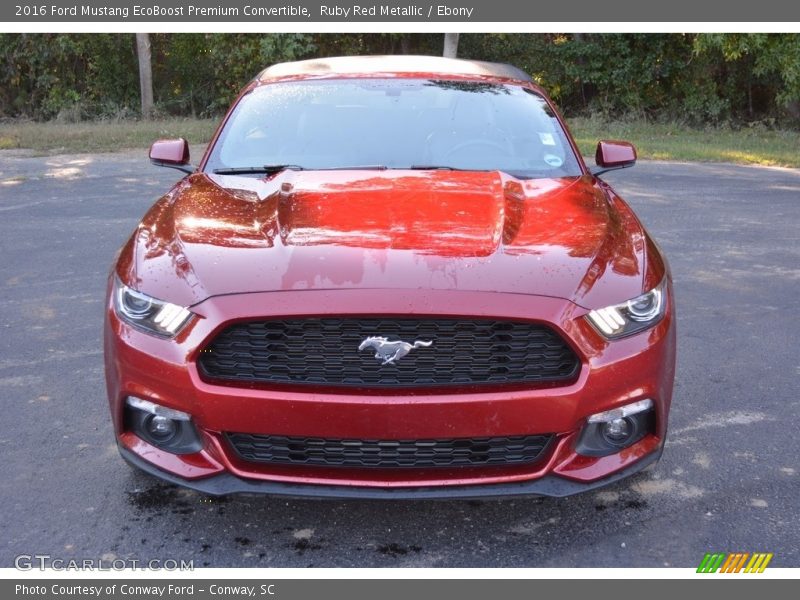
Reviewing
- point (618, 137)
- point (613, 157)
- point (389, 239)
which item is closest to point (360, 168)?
point (389, 239)

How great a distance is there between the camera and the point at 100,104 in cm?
2355

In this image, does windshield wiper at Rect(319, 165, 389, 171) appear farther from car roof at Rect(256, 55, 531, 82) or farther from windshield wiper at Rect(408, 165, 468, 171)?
car roof at Rect(256, 55, 531, 82)

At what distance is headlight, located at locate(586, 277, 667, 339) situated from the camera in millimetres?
2953

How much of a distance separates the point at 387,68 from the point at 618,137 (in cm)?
1283

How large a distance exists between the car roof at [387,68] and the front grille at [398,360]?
2424mm

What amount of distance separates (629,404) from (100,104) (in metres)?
22.9

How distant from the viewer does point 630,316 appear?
9.91ft

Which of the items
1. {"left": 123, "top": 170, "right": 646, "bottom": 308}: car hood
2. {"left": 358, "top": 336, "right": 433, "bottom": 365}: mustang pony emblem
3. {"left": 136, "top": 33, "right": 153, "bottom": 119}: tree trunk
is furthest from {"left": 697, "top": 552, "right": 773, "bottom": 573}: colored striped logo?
{"left": 136, "top": 33, "right": 153, "bottom": 119}: tree trunk

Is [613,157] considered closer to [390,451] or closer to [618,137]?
[390,451]

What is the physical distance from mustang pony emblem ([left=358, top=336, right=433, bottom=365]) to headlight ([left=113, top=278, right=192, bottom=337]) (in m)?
0.60

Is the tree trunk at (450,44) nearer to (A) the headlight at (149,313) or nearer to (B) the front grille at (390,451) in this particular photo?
(A) the headlight at (149,313)

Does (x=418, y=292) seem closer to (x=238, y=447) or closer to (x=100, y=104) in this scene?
(x=238, y=447)

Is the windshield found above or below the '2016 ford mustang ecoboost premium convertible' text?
above

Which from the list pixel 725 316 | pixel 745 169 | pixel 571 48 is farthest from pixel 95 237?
pixel 571 48
